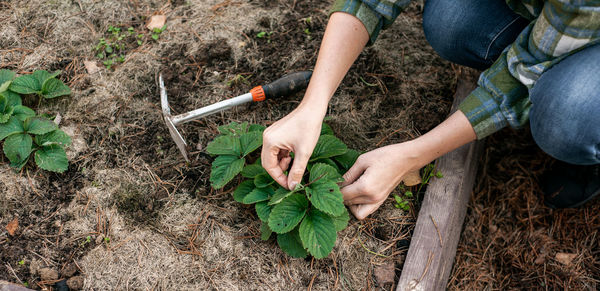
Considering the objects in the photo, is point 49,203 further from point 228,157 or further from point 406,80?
point 406,80

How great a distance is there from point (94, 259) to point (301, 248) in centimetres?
97

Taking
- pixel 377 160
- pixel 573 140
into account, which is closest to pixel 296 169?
pixel 377 160

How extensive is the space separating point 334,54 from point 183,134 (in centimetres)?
96

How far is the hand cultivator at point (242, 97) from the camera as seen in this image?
2.03 m

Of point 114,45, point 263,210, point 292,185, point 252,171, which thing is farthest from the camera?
point 114,45

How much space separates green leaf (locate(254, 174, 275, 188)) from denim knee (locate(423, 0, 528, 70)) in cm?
116

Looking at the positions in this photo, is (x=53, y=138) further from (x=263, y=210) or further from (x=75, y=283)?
(x=263, y=210)

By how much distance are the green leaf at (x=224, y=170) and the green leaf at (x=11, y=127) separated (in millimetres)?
1023

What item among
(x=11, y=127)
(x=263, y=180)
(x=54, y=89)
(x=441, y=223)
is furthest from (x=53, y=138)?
(x=441, y=223)

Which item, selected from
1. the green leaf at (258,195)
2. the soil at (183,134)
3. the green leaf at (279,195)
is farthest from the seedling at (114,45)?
the green leaf at (279,195)

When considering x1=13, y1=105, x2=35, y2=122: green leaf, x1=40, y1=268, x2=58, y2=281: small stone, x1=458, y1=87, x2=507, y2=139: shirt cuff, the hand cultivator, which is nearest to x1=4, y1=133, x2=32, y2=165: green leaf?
x1=13, y1=105, x2=35, y2=122: green leaf

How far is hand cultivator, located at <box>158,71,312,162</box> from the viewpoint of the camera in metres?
2.03

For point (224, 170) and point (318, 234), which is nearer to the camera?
point (318, 234)

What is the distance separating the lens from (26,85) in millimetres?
2145
